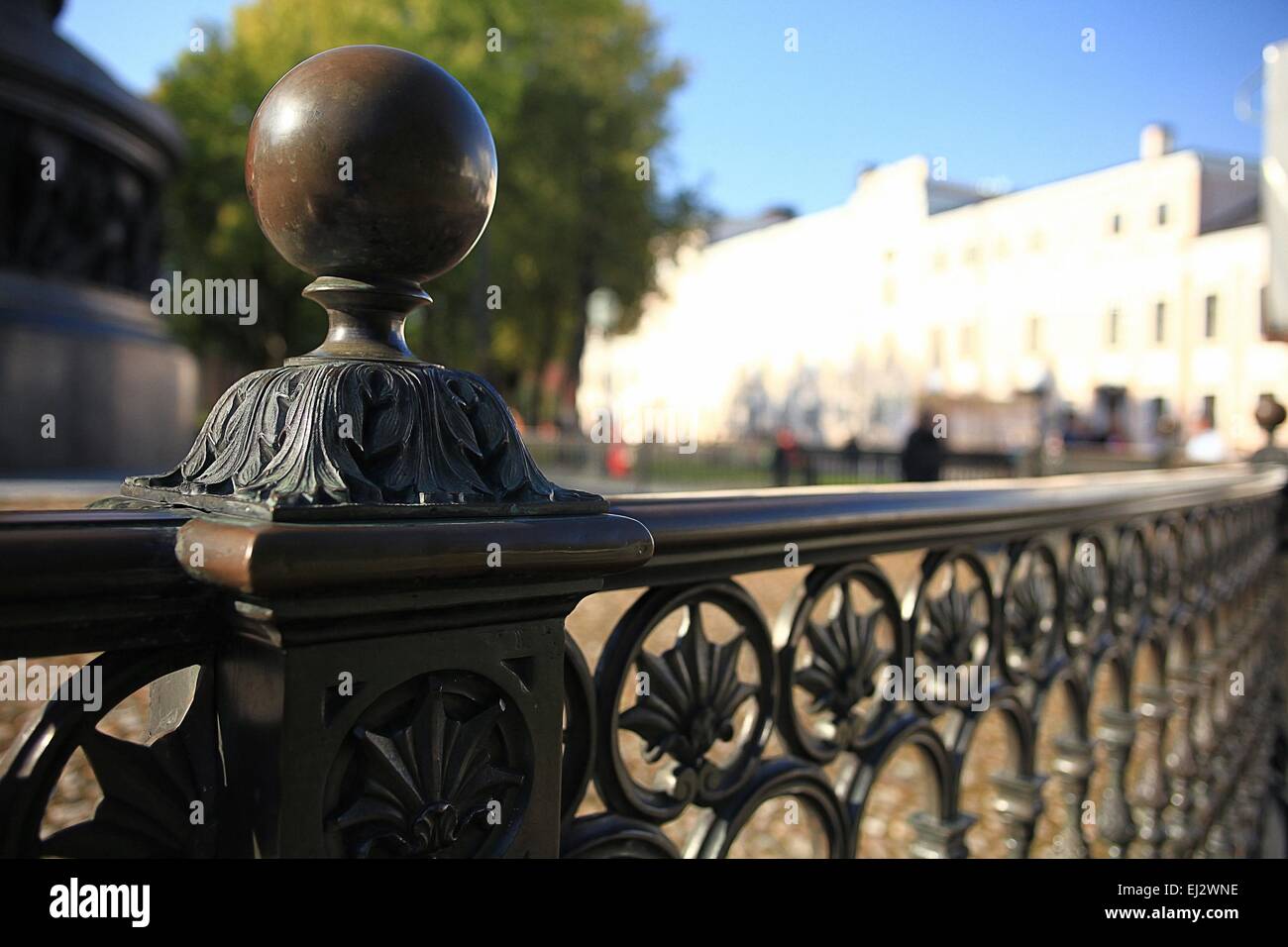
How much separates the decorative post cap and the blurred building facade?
28230 mm

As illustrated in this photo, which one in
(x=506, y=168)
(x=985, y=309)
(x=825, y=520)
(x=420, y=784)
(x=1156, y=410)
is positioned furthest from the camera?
(x=985, y=309)

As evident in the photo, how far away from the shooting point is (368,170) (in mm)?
900

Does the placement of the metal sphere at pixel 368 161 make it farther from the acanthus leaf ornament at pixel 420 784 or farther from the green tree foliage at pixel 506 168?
the green tree foliage at pixel 506 168

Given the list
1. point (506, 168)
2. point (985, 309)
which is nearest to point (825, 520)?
point (506, 168)

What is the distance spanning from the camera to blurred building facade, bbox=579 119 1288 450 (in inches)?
1363

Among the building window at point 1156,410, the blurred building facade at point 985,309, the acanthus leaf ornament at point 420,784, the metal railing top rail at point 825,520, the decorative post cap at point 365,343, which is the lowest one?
the acanthus leaf ornament at point 420,784

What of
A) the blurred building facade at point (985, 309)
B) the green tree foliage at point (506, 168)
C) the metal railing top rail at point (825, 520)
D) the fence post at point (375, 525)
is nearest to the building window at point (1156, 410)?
the blurred building facade at point (985, 309)

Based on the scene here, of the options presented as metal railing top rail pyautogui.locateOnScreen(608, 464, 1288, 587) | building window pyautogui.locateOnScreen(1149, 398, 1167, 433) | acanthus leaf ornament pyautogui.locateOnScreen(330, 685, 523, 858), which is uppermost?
building window pyautogui.locateOnScreen(1149, 398, 1167, 433)

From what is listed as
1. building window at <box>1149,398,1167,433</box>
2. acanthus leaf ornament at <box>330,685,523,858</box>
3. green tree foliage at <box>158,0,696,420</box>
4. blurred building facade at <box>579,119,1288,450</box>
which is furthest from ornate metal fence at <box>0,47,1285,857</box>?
building window at <box>1149,398,1167,433</box>

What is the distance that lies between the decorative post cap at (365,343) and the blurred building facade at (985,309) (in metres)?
28.2

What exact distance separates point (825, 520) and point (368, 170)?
35.1 inches

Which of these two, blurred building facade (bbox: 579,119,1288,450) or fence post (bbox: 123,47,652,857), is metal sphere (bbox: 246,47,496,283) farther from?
blurred building facade (bbox: 579,119,1288,450)

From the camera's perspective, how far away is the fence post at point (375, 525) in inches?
33.0

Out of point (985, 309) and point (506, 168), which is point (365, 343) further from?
point (985, 309)
